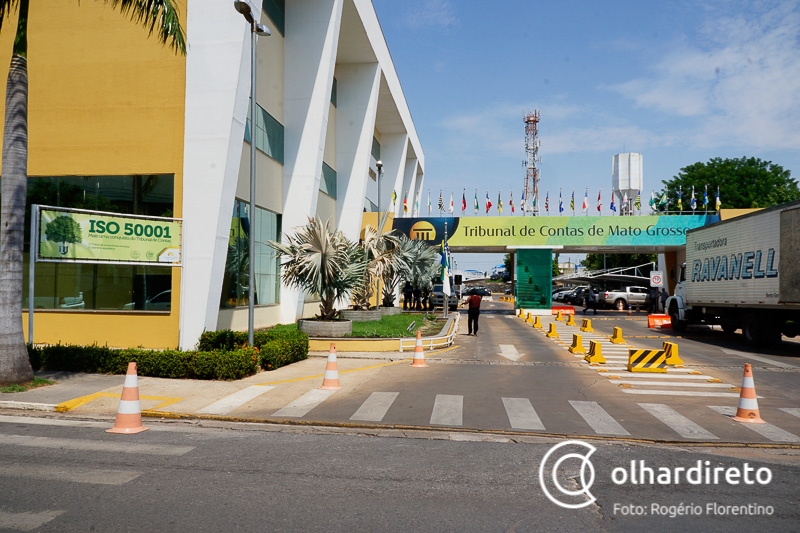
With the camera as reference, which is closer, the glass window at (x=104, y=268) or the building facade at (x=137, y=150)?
the building facade at (x=137, y=150)

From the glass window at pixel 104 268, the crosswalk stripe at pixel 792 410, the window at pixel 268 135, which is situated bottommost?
the crosswalk stripe at pixel 792 410

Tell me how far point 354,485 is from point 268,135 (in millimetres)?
20251

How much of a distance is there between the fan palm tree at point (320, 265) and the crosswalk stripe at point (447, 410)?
826cm

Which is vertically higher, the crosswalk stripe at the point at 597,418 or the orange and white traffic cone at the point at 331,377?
the orange and white traffic cone at the point at 331,377

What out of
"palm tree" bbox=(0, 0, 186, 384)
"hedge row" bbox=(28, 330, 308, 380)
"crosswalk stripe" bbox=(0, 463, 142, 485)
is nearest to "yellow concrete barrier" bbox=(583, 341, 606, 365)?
"hedge row" bbox=(28, 330, 308, 380)

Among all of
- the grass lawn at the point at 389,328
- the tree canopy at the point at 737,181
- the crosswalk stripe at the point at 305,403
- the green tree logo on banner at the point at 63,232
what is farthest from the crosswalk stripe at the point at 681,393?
the tree canopy at the point at 737,181

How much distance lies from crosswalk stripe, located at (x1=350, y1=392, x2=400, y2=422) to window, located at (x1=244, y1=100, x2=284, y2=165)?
13627 millimetres

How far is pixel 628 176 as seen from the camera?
5838 cm

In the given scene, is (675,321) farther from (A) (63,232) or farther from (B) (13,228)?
(B) (13,228)

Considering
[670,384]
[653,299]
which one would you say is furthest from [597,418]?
[653,299]

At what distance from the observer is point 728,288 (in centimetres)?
2278

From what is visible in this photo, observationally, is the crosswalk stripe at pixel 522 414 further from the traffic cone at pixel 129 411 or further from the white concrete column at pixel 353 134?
the white concrete column at pixel 353 134

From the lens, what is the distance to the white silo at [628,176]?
58.2 m

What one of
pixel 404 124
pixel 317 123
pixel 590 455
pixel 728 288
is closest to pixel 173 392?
pixel 590 455
